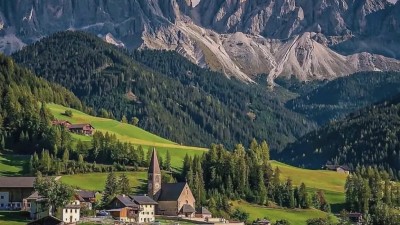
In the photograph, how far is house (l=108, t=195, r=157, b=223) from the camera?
174 m

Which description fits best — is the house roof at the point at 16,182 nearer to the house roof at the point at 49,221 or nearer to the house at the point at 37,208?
the house at the point at 37,208

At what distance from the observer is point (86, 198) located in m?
190

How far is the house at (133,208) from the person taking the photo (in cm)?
17412

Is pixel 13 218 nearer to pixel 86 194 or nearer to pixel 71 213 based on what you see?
pixel 71 213

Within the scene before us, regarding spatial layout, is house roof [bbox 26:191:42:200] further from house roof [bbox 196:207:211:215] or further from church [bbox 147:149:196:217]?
house roof [bbox 196:207:211:215]

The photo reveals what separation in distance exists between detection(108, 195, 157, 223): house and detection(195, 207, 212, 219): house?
10589 mm

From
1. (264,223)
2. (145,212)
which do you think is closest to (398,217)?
(264,223)

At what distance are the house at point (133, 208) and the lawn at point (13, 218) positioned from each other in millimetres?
17781

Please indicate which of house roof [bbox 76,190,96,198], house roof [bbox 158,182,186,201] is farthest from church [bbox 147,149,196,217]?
house roof [bbox 76,190,96,198]

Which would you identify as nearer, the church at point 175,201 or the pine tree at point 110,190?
the pine tree at point 110,190

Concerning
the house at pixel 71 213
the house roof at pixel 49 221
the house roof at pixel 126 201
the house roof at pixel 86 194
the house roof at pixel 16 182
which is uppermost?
the house roof at pixel 16 182

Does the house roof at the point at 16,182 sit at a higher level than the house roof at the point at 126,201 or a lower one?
higher

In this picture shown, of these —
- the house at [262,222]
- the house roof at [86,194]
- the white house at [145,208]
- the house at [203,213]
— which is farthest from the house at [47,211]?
the house at [262,222]

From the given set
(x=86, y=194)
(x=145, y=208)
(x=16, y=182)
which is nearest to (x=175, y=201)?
(x=145, y=208)
